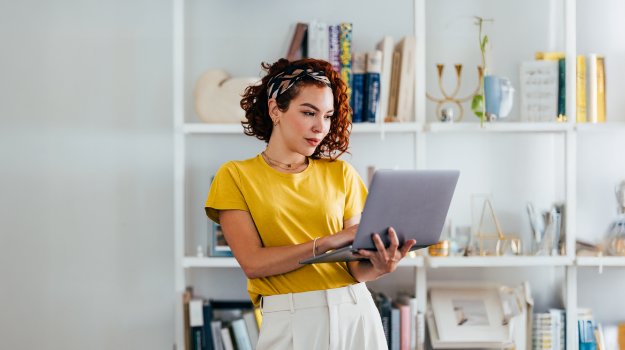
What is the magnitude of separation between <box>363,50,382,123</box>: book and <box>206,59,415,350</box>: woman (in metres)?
0.74

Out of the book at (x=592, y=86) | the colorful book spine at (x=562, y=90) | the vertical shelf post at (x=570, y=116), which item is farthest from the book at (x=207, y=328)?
the book at (x=592, y=86)

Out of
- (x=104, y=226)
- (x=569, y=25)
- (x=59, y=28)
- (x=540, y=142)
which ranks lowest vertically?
(x=104, y=226)

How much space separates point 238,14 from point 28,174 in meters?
1.48

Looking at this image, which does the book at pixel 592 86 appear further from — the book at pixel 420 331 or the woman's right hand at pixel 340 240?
the woman's right hand at pixel 340 240

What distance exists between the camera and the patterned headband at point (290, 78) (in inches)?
42.2

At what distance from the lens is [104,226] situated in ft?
4.01

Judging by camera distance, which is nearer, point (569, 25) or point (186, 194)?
point (569, 25)

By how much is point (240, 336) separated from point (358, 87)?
1065 millimetres

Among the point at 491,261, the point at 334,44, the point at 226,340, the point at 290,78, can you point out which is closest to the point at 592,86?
the point at 491,261

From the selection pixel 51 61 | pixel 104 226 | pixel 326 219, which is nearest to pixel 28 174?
pixel 51 61

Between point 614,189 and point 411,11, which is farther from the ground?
point 411,11

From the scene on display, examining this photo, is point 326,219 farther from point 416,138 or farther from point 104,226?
point 416,138

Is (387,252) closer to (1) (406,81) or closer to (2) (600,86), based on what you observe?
(1) (406,81)

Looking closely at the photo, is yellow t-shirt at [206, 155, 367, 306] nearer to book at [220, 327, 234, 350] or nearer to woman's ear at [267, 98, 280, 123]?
woman's ear at [267, 98, 280, 123]
